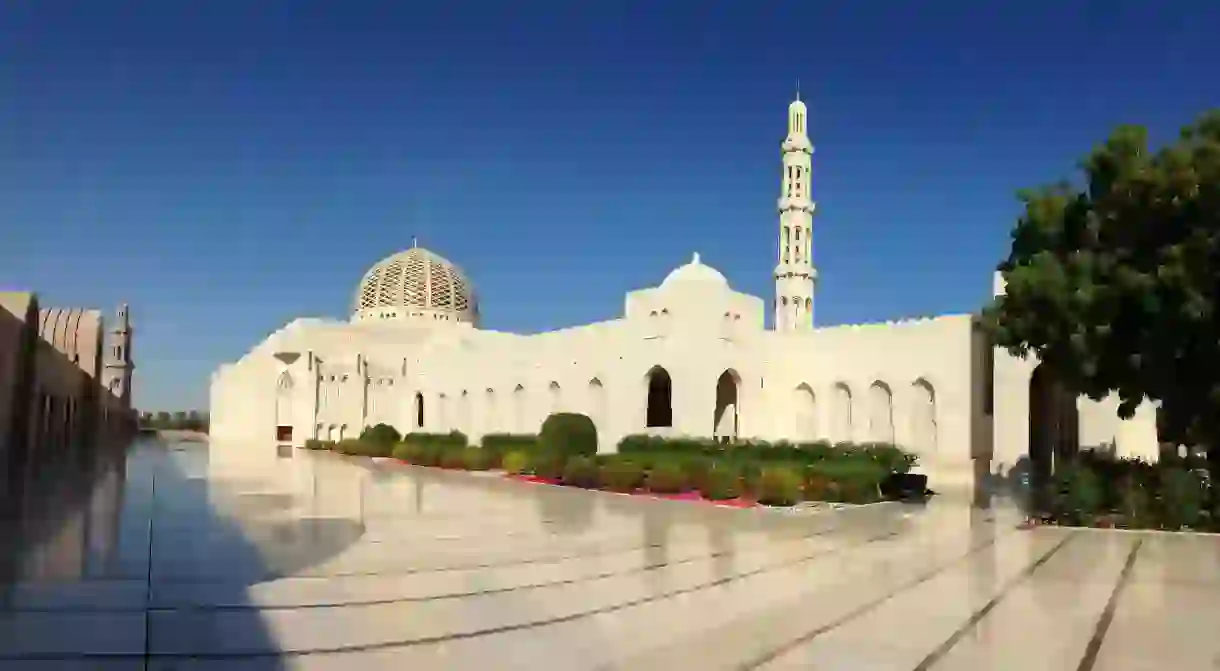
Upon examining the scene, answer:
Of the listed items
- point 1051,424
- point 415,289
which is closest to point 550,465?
point 1051,424

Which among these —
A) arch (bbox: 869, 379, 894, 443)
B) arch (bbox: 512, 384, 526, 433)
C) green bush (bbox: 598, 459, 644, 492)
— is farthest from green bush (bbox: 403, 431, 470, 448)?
arch (bbox: 869, 379, 894, 443)

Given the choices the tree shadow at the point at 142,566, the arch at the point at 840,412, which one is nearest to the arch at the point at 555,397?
the arch at the point at 840,412

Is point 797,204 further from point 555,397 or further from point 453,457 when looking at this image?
point 453,457

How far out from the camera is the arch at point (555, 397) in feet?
93.9

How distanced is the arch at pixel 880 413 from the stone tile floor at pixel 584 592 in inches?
440

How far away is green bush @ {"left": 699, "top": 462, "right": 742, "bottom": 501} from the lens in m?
14.6

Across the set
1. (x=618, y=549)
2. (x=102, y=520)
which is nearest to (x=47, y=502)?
(x=102, y=520)

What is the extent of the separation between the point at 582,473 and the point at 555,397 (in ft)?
39.6

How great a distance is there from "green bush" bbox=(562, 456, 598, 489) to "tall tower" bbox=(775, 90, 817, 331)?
1437 centimetres

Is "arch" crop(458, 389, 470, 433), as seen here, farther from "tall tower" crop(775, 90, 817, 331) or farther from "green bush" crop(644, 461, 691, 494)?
"green bush" crop(644, 461, 691, 494)

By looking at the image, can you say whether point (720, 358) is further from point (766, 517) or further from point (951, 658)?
point (951, 658)

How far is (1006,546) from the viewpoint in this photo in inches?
378

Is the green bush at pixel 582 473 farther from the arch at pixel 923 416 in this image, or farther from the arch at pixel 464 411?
the arch at pixel 464 411

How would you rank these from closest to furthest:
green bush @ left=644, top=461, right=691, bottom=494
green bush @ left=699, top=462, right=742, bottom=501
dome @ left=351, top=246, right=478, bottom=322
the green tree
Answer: the green tree, green bush @ left=699, top=462, right=742, bottom=501, green bush @ left=644, top=461, right=691, bottom=494, dome @ left=351, top=246, right=478, bottom=322
